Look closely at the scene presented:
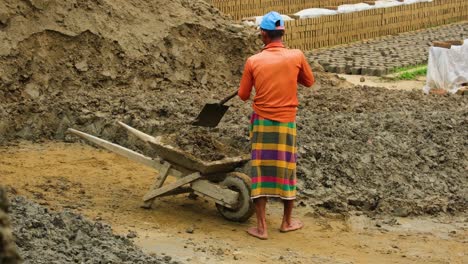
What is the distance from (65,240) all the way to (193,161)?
5.54 ft

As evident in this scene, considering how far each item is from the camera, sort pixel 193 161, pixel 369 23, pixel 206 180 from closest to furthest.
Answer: pixel 193 161 → pixel 206 180 → pixel 369 23

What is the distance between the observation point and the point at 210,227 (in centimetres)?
734

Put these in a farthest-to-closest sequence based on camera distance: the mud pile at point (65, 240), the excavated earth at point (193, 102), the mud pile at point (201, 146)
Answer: the excavated earth at point (193, 102) < the mud pile at point (201, 146) < the mud pile at point (65, 240)

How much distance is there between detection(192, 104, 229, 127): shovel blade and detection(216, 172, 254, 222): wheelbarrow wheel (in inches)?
21.9

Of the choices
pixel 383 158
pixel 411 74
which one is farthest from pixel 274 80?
pixel 411 74

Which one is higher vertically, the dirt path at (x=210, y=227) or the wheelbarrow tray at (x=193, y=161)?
the wheelbarrow tray at (x=193, y=161)

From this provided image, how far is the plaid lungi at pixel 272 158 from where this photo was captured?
714 centimetres

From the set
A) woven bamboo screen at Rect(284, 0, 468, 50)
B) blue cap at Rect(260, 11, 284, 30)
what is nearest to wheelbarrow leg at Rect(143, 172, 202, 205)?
blue cap at Rect(260, 11, 284, 30)

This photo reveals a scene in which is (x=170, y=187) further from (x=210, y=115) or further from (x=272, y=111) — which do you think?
(x=272, y=111)

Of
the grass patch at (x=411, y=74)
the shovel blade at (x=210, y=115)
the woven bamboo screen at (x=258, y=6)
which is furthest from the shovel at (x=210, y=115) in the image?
the woven bamboo screen at (x=258, y=6)

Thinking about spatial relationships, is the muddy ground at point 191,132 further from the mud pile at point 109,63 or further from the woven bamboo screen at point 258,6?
the woven bamboo screen at point 258,6

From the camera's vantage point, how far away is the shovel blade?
7664 millimetres

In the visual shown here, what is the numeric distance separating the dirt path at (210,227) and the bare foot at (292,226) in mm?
58

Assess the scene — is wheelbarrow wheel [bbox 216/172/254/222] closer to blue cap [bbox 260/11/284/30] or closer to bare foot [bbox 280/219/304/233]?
bare foot [bbox 280/219/304/233]
